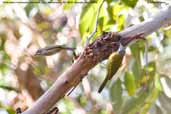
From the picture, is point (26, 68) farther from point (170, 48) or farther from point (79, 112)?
point (170, 48)

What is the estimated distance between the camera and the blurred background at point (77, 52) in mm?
966

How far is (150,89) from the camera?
37.2 inches

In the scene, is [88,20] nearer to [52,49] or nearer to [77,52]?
[77,52]

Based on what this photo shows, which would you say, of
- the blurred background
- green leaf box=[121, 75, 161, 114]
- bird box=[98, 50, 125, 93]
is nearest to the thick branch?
bird box=[98, 50, 125, 93]

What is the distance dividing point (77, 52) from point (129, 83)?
0.24m

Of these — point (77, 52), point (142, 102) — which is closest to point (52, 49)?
point (77, 52)

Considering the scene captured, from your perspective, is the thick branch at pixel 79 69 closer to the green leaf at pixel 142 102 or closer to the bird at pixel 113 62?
the bird at pixel 113 62

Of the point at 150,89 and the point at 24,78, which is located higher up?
the point at 24,78

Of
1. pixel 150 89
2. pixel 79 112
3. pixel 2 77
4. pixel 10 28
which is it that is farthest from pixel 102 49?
pixel 10 28

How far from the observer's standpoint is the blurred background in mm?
966

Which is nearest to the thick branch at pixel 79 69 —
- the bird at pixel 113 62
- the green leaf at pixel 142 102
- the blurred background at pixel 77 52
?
the bird at pixel 113 62

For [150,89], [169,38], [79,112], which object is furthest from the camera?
[79,112]

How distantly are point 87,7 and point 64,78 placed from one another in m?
0.59

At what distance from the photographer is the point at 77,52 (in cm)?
79
